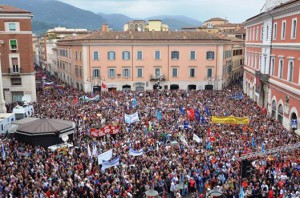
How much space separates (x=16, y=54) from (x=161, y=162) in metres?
32.3

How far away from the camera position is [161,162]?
→ 21.2 m

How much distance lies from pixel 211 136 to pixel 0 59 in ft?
99.5

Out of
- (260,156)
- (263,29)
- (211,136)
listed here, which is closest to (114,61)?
(263,29)

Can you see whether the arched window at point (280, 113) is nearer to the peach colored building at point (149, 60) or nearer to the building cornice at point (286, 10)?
the building cornice at point (286, 10)

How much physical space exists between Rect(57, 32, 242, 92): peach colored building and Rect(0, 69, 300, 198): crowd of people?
71.3ft

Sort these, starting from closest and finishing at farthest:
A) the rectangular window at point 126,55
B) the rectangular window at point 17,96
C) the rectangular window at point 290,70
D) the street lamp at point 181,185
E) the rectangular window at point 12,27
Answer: the street lamp at point 181,185 < the rectangular window at point 290,70 < the rectangular window at point 12,27 < the rectangular window at point 17,96 < the rectangular window at point 126,55

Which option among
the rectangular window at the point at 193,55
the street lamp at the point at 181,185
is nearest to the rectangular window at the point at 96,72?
the rectangular window at the point at 193,55

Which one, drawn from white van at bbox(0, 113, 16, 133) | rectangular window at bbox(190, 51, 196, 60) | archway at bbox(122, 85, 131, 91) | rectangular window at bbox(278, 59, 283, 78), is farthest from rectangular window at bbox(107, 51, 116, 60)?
rectangular window at bbox(278, 59, 283, 78)

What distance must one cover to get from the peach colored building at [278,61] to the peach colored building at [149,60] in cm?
1054

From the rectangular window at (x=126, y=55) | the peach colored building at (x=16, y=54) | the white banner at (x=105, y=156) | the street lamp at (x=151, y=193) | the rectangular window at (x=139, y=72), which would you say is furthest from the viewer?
the rectangular window at (x=139, y=72)

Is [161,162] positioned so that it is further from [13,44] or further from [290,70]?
[13,44]

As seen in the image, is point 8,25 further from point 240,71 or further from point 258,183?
point 240,71

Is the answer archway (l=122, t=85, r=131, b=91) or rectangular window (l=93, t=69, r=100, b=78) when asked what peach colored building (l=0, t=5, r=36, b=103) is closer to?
rectangular window (l=93, t=69, r=100, b=78)

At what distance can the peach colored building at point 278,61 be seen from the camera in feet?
99.6
